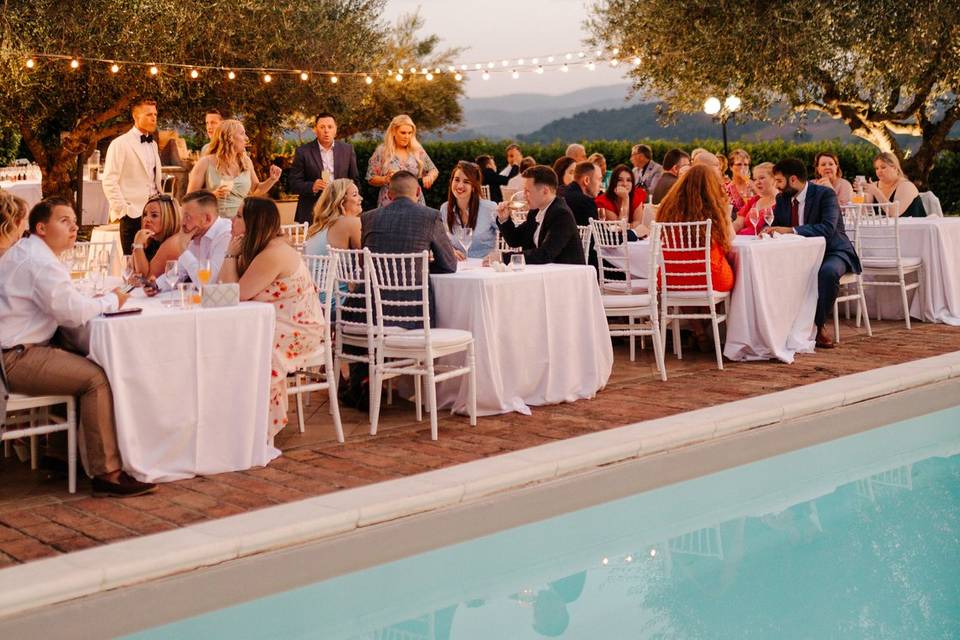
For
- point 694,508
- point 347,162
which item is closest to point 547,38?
point 347,162

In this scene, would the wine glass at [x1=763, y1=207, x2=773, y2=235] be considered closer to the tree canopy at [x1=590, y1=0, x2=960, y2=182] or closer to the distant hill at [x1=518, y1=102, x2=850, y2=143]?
the tree canopy at [x1=590, y1=0, x2=960, y2=182]

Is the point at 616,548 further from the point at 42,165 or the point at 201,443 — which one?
the point at 42,165

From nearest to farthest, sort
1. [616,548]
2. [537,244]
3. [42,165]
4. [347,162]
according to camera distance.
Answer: [616,548] < [537,244] < [347,162] < [42,165]

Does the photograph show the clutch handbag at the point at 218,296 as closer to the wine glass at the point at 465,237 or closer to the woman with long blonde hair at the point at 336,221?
the woman with long blonde hair at the point at 336,221

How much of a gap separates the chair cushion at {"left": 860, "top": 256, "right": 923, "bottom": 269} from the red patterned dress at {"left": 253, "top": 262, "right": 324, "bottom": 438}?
5495 mm

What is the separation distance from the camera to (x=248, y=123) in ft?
59.0

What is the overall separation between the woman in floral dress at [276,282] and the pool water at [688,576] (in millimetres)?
1484

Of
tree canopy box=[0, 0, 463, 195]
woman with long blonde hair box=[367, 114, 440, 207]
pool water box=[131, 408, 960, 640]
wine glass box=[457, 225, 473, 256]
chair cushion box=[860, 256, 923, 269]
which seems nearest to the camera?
pool water box=[131, 408, 960, 640]

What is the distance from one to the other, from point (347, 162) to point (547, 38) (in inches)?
663

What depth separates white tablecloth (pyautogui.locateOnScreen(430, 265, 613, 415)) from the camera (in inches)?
256

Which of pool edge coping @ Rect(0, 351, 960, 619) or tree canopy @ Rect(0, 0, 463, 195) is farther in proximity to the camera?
A: tree canopy @ Rect(0, 0, 463, 195)

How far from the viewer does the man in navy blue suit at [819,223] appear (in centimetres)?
880

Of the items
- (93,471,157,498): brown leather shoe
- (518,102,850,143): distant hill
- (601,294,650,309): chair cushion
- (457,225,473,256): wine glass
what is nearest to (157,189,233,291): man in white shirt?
(93,471,157,498): brown leather shoe

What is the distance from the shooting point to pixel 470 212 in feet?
27.5
